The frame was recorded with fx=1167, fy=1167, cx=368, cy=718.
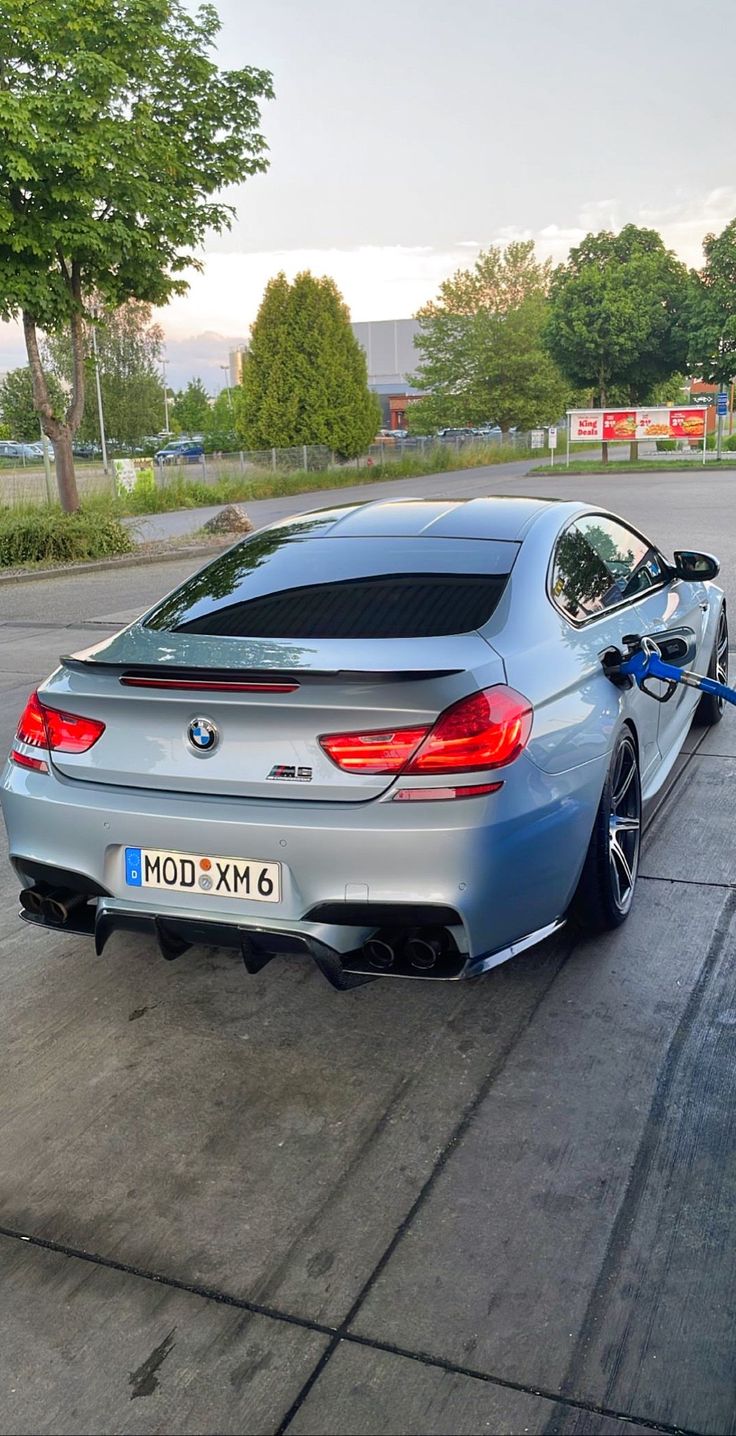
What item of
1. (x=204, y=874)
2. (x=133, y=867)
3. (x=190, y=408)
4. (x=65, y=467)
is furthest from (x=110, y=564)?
(x=190, y=408)

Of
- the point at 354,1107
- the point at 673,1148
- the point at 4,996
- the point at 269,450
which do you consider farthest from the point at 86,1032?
the point at 269,450

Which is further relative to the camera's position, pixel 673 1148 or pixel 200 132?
pixel 200 132

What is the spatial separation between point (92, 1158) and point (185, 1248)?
0.45m

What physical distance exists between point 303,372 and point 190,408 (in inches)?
2333

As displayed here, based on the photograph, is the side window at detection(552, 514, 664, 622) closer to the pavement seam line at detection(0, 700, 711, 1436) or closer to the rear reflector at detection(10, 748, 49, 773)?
the rear reflector at detection(10, 748, 49, 773)

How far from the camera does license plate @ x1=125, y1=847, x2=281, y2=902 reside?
3062 mm

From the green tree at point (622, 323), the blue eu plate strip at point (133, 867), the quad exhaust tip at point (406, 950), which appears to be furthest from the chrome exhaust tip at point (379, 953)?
the green tree at point (622, 323)

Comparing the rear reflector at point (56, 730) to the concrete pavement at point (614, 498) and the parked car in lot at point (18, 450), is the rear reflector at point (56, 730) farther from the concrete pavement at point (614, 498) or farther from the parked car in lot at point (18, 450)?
the parked car in lot at point (18, 450)

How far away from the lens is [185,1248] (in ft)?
8.44

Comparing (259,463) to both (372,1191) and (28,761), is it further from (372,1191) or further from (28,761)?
(372,1191)

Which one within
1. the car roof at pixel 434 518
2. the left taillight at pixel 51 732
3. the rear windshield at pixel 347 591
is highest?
the car roof at pixel 434 518

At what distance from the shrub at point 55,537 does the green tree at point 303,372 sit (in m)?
24.5

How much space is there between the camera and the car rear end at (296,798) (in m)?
2.98

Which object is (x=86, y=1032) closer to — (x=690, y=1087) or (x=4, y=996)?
(x=4, y=996)
